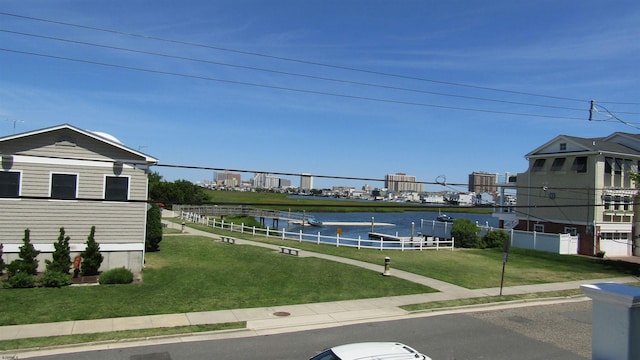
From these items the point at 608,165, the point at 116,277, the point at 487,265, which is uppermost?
the point at 608,165

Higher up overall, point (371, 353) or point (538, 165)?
point (538, 165)

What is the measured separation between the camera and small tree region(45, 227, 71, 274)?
730 inches

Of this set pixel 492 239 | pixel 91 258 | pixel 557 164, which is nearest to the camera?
pixel 91 258

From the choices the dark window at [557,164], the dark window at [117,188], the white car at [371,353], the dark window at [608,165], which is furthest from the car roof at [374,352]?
the dark window at [557,164]

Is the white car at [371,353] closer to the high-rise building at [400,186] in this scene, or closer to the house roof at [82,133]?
the high-rise building at [400,186]

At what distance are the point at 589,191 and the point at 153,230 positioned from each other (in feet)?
107

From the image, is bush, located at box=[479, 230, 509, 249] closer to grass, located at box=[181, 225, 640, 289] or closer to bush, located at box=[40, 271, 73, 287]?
grass, located at box=[181, 225, 640, 289]

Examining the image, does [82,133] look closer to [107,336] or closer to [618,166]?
[107,336]

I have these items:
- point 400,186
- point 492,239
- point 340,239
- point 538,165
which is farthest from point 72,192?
point 538,165

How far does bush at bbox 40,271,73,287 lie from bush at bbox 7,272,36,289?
40cm

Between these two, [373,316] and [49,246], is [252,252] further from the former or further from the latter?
[373,316]

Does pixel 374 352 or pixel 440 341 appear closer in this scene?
pixel 374 352

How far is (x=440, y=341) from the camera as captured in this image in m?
12.9

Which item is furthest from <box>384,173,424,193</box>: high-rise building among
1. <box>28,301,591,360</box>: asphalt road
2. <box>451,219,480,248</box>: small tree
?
<box>451,219,480,248</box>: small tree
